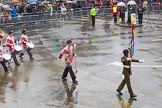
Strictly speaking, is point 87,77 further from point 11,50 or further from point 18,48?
point 18,48

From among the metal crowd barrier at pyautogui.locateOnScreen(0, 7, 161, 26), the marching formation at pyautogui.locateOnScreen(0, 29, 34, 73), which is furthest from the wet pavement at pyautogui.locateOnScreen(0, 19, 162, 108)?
the metal crowd barrier at pyautogui.locateOnScreen(0, 7, 161, 26)

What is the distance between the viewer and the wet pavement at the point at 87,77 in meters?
14.9

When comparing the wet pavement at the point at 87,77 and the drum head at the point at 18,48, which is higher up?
the drum head at the point at 18,48

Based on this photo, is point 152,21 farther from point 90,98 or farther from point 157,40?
point 90,98

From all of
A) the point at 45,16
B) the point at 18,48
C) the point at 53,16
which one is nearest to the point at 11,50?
the point at 18,48

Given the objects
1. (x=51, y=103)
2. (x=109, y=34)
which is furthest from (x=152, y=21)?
(x=51, y=103)

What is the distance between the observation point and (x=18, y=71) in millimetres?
19938

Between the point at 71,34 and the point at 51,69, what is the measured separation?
13.6 meters

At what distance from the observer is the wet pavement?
1491 centimetres

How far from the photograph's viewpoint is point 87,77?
18.4 meters

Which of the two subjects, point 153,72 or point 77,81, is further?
point 153,72

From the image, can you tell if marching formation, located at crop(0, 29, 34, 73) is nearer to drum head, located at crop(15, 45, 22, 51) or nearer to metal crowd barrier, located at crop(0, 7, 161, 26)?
drum head, located at crop(15, 45, 22, 51)

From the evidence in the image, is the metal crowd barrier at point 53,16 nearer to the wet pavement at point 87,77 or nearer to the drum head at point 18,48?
the wet pavement at point 87,77

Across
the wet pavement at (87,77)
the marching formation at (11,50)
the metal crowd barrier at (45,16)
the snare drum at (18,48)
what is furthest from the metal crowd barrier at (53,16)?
the snare drum at (18,48)
